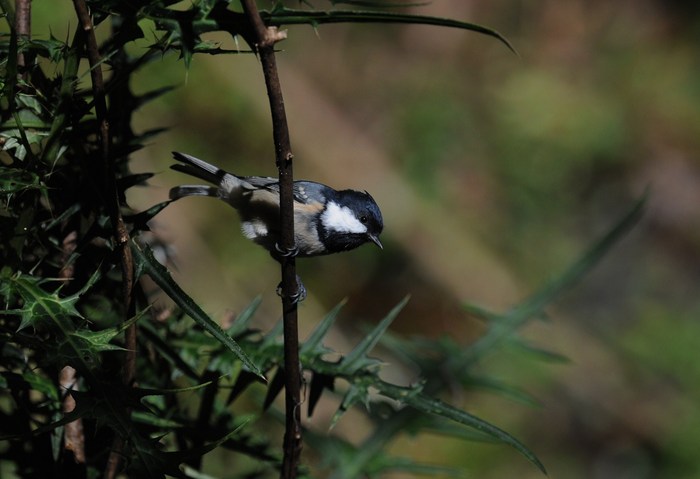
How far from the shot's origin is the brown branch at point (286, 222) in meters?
1.08

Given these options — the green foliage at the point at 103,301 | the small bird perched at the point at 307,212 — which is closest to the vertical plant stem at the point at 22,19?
the green foliage at the point at 103,301

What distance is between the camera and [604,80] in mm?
6609

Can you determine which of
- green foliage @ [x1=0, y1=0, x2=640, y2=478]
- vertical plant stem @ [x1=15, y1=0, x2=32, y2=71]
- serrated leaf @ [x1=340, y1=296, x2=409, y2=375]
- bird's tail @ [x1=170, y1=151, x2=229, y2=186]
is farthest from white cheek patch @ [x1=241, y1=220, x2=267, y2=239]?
vertical plant stem @ [x1=15, y1=0, x2=32, y2=71]

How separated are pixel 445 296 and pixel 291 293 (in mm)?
4308

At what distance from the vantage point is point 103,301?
4.85ft

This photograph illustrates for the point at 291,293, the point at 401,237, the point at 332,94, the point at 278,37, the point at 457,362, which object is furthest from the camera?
the point at 332,94

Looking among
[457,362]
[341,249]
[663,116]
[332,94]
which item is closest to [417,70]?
[332,94]

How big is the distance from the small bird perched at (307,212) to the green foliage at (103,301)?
0.99m

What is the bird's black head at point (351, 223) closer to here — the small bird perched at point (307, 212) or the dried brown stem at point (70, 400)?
the small bird perched at point (307, 212)

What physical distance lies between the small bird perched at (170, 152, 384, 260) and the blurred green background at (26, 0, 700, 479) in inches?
56.7

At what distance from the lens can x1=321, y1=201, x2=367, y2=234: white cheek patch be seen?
2768mm

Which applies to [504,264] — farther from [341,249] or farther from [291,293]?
[291,293]

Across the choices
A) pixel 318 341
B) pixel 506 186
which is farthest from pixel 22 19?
pixel 506 186

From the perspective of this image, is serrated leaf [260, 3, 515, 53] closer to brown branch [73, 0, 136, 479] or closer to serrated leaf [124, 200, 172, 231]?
brown branch [73, 0, 136, 479]
